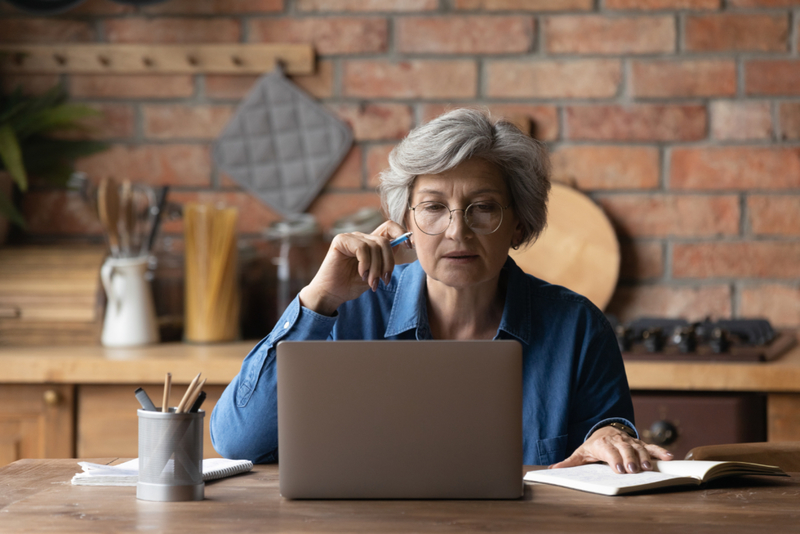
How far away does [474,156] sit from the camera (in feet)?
4.74

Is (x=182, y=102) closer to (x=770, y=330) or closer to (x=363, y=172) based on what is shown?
(x=363, y=172)

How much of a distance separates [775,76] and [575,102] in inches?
21.6

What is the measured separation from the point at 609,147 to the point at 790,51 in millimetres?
556

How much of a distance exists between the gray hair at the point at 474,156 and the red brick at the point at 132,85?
3.83 feet

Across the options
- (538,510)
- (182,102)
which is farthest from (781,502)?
(182,102)

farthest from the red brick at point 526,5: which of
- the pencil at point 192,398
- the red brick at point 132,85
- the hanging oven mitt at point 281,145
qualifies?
the pencil at point 192,398

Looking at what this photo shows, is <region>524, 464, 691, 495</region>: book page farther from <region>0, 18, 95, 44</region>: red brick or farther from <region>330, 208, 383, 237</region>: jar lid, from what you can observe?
<region>0, 18, 95, 44</region>: red brick

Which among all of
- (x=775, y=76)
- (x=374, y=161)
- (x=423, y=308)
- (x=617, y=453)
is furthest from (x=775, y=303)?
(x=617, y=453)

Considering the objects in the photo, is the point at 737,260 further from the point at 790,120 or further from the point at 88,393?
the point at 88,393

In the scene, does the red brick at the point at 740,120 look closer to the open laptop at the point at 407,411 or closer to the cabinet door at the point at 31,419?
the open laptop at the point at 407,411

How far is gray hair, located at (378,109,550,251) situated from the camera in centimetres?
142

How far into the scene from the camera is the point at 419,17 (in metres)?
2.44

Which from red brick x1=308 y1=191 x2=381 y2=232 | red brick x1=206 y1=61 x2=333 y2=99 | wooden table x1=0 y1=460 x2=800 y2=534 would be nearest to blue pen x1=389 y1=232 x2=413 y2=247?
wooden table x1=0 y1=460 x2=800 y2=534

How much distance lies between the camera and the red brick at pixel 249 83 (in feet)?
8.13
